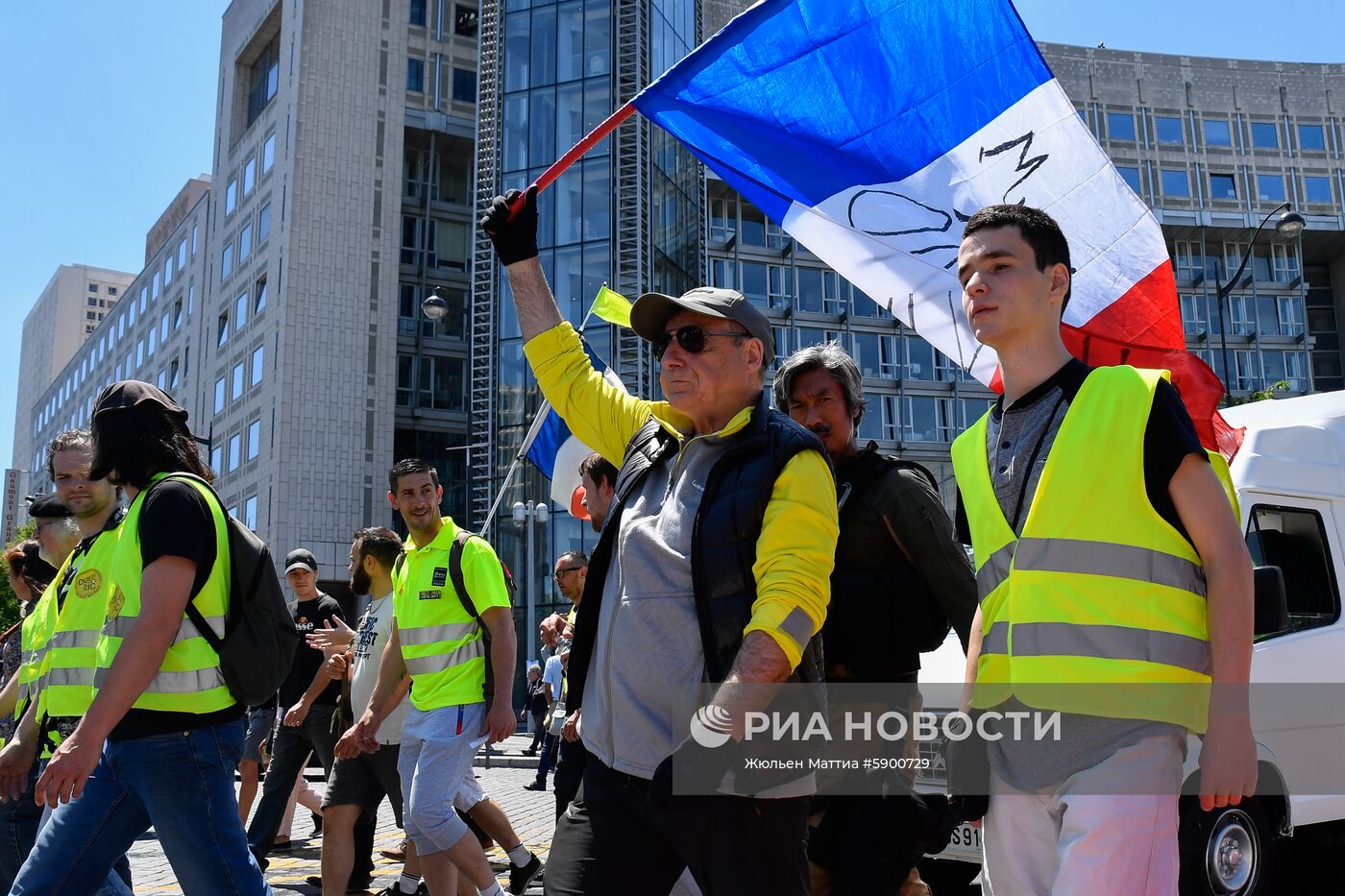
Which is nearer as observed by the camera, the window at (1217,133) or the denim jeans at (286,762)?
the denim jeans at (286,762)

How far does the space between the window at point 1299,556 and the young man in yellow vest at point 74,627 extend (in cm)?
559

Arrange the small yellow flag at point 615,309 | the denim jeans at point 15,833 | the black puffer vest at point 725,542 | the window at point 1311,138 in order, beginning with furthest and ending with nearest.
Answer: the window at point 1311,138 → the denim jeans at point 15,833 → the small yellow flag at point 615,309 → the black puffer vest at point 725,542

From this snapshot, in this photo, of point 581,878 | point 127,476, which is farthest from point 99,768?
point 581,878

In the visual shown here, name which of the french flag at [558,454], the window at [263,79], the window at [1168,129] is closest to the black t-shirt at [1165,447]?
the french flag at [558,454]

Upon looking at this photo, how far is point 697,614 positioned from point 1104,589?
93 centimetres

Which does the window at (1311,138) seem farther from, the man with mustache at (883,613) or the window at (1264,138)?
the man with mustache at (883,613)

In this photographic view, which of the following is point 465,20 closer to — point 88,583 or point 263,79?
point 263,79

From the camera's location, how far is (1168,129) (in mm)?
55688

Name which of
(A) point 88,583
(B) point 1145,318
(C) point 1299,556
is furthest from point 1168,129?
(A) point 88,583

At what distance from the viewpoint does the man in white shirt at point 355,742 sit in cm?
617

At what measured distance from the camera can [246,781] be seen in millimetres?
8969

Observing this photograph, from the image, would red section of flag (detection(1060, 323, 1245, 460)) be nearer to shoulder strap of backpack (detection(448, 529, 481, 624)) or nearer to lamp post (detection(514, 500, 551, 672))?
shoulder strap of backpack (detection(448, 529, 481, 624))

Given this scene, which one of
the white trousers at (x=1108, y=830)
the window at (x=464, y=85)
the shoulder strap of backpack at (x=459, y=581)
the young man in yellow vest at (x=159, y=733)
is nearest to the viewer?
the white trousers at (x=1108, y=830)

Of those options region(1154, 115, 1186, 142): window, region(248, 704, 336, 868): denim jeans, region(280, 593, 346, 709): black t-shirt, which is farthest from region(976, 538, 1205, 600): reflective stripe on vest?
region(1154, 115, 1186, 142): window
